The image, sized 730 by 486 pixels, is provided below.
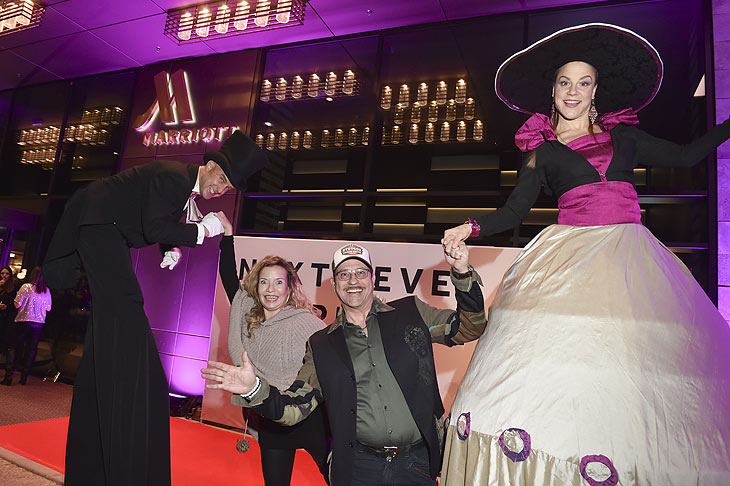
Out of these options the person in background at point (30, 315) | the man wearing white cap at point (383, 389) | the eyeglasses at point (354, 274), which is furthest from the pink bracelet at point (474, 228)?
the person in background at point (30, 315)

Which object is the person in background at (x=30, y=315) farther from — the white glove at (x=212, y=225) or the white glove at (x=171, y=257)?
the white glove at (x=212, y=225)

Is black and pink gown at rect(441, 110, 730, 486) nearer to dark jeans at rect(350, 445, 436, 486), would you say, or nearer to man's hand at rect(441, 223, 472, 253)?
man's hand at rect(441, 223, 472, 253)

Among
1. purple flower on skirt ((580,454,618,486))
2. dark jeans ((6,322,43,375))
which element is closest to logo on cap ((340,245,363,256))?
purple flower on skirt ((580,454,618,486))

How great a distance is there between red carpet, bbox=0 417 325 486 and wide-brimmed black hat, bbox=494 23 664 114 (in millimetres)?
2739

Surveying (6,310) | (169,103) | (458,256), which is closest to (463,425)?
(458,256)

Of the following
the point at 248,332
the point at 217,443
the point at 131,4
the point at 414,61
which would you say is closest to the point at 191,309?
the point at 217,443

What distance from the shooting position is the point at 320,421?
7.99ft

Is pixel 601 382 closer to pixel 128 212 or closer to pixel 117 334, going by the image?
pixel 117 334

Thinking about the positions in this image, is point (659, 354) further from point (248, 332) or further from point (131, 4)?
point (131, 4)

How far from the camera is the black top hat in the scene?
2.38 meters

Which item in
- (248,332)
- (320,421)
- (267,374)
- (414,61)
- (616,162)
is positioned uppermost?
(414,61)

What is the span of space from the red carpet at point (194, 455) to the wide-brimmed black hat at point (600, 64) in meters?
2.74

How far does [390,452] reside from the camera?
182cm

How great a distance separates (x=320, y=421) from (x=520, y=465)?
1.48 meters
